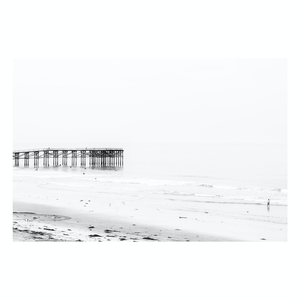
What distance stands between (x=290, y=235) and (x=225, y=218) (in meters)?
2.08

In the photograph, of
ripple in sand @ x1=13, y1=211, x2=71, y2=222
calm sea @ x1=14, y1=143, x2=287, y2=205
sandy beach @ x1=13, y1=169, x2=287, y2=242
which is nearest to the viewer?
sandy beach @ x1=13, y1=169, x2=287, y2=242

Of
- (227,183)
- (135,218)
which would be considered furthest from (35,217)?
(227,183)

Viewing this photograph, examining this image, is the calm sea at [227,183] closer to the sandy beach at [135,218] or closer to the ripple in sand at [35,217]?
the sandy beach at [135,218]

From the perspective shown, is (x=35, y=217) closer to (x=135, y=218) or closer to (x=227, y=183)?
(x=135, y=218)

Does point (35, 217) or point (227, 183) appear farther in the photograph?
point (227, 183)

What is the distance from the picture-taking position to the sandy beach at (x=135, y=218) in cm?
1062

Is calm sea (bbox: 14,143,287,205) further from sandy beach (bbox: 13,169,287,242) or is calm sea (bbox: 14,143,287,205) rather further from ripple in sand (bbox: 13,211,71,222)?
ripple in sand (bbox: 13,211,71,222)

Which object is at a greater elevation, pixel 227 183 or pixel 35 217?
pixel 227 183

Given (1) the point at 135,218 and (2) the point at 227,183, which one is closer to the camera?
(1) the point at 135,218

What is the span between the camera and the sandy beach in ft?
34.9

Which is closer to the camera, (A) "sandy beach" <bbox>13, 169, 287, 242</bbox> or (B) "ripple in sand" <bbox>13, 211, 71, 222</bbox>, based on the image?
(A) "sandy beach" <bbox>13, 169, 287, 242</bbox>

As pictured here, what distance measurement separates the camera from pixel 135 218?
12.2 m

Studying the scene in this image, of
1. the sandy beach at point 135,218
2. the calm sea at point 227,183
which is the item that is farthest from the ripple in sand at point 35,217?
the calm sea at point 227,183

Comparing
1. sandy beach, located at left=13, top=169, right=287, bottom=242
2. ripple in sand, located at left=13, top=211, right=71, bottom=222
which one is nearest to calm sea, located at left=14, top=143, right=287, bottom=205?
sandy beach, located at left=13, top=169, right=287, bottom=242
